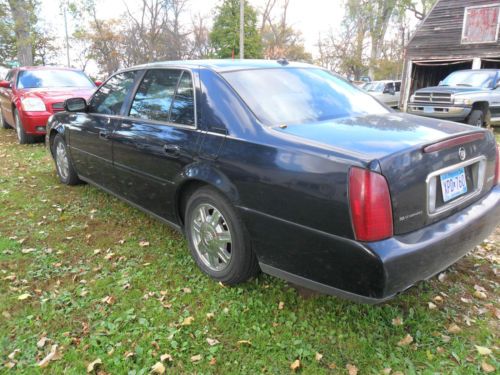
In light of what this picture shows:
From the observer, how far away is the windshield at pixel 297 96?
2.80 metres

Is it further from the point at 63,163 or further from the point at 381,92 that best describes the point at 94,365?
the point at 381,92

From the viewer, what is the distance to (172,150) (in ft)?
10.2

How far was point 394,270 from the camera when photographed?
6.80 ft

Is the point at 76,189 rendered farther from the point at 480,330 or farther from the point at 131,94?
the point at 480,330

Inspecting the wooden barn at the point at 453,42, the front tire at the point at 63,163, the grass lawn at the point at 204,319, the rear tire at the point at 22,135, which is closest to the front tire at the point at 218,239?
the grass lawn at the point at 204,319

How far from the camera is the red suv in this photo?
25.7 ft

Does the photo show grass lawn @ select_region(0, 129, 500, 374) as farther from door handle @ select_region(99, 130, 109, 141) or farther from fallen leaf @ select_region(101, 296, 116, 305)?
door handle @ select_region(99, 130, 109, 141)

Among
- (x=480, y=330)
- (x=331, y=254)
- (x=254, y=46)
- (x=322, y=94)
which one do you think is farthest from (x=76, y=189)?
(x=254, y=46)

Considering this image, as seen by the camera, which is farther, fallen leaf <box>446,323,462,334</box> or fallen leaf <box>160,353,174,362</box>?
fallen leaf <box>446,323,462,334</box>

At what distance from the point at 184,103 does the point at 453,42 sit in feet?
64.4

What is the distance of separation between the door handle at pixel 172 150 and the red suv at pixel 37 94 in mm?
5328

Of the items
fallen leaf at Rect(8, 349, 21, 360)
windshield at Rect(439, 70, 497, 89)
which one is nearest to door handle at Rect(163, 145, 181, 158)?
fallen leaf at Rect(8, 349, 21, 360)

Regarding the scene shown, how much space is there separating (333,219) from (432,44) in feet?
67.2

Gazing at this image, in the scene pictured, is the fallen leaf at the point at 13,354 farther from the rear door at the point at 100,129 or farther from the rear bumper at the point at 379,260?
the rear door at the point at 100,129
